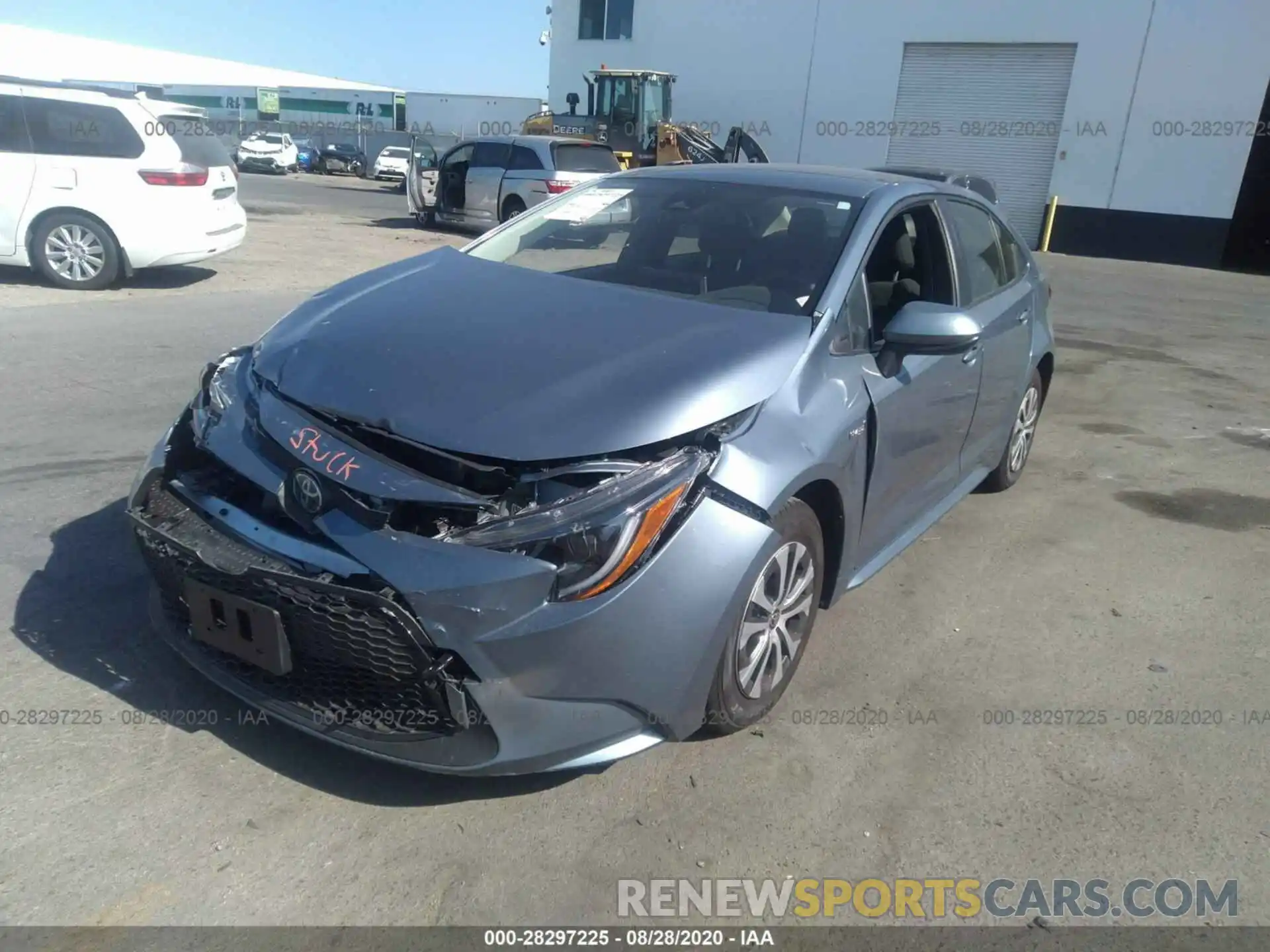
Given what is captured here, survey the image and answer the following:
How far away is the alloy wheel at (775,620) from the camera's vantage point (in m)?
2.71

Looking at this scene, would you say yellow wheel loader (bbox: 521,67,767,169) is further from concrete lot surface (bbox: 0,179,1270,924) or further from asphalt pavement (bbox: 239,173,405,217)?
concrete lot surface (bbox: 0,179,1270,924)

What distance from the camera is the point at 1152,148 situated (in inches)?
851

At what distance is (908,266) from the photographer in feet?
12.4

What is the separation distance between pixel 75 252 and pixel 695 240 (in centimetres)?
752

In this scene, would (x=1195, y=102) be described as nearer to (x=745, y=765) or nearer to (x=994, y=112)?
(x=994, y=112)

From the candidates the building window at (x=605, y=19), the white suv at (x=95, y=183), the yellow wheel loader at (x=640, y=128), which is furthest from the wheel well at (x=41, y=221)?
the building window at (x=605, y=19)

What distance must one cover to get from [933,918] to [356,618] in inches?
61.8

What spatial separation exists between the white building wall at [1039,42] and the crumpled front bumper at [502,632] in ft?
76.1

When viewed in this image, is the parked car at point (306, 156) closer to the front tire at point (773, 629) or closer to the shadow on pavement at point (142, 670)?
the shadow on pavement at point (142, 670)

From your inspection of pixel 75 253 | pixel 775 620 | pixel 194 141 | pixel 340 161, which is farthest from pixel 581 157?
pixel 340 161

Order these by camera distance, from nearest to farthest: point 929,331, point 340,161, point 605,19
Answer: point 929,331, point 605,19, point 340,161

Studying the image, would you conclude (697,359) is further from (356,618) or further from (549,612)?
(356,618)

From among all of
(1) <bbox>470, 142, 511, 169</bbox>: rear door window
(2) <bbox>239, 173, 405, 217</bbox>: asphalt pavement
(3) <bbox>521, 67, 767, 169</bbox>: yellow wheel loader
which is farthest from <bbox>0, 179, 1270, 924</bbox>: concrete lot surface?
(3) <bbox>521, 67, 767, 169</bbox>: yellow wheel loader

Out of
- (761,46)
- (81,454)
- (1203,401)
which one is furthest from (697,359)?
(761,46)
